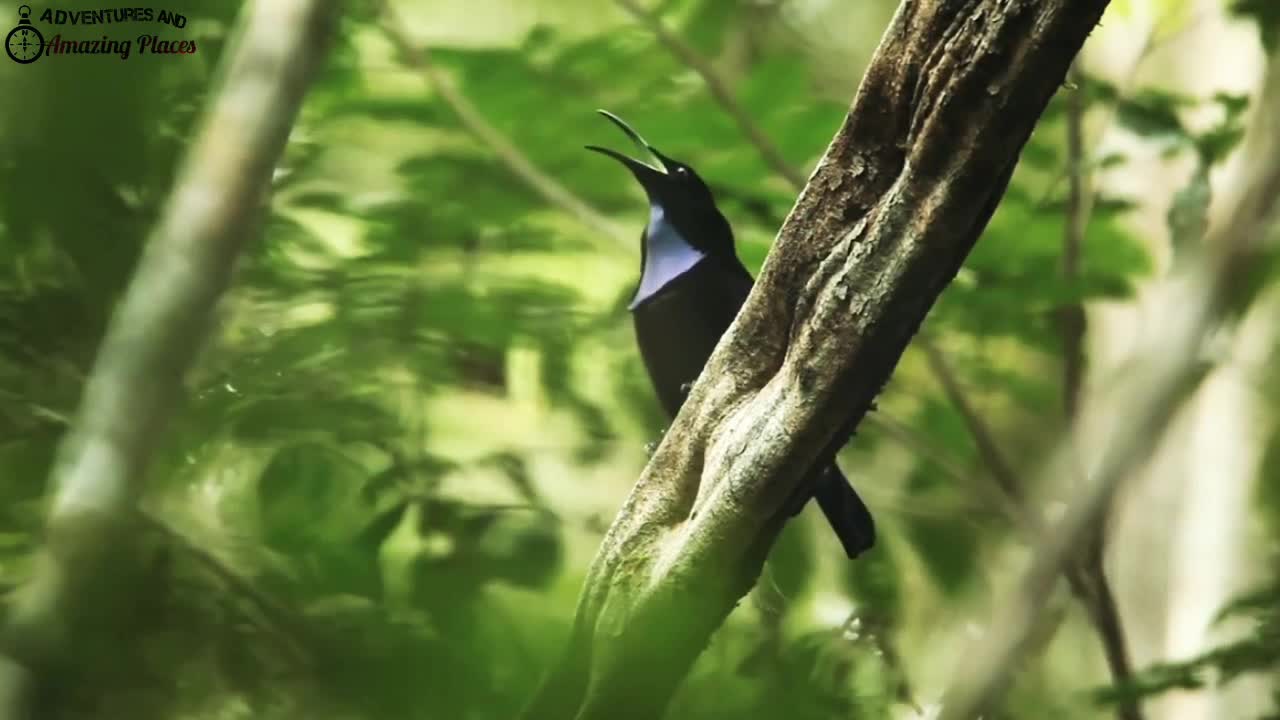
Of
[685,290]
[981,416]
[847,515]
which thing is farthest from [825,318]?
[981,416]

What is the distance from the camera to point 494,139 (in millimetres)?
1819

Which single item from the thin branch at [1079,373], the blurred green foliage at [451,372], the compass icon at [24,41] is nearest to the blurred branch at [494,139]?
the blurred green foliage at [451,372]

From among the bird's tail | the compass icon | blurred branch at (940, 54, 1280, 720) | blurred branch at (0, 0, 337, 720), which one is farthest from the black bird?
the compass icon

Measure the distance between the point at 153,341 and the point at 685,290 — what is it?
2.44 ft

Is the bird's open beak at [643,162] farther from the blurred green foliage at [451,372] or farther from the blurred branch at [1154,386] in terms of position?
the blurred branch at [1154,386]

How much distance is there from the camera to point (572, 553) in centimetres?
125

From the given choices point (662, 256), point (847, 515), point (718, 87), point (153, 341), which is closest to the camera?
point (153, 341)

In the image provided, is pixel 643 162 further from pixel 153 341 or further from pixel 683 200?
pixel 153 341

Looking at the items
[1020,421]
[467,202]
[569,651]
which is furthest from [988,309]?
[569,651]

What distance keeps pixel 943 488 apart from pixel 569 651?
125 centimetres

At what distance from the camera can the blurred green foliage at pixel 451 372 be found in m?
0.61

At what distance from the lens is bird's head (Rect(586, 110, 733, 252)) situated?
1.42 metres

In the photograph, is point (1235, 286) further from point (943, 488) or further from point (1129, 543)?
point (1129, 543)

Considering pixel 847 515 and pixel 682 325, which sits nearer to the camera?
pixel 847 515
